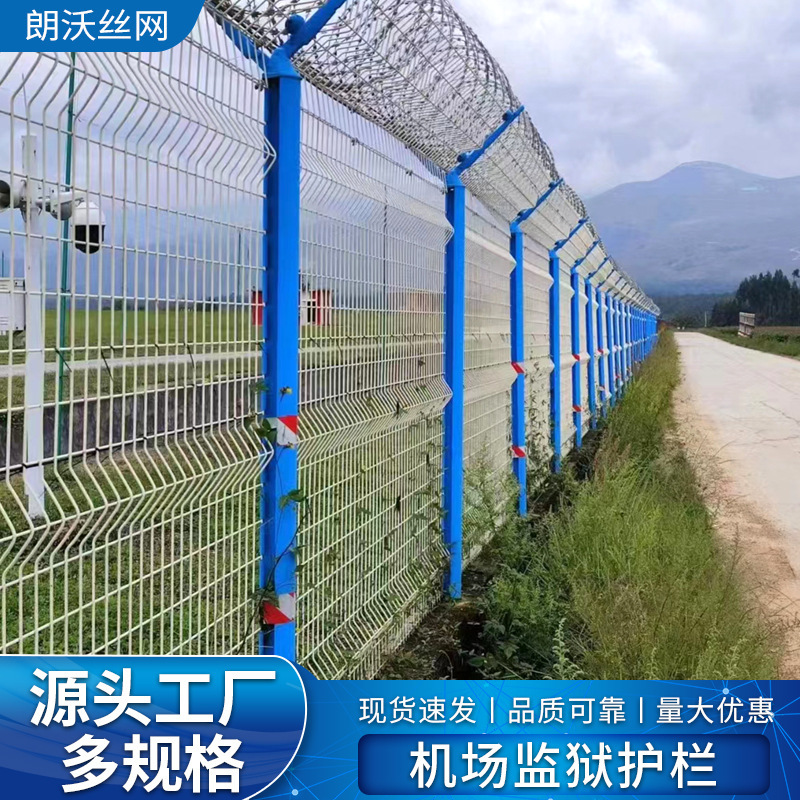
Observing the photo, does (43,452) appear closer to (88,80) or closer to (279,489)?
(88,80)

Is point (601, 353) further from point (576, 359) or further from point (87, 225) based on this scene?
point (87, 225)

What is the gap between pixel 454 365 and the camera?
4.98m

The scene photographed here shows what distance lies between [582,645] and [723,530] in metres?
3.76

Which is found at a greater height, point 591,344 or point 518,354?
point 591,344

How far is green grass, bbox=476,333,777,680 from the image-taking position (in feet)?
12.1

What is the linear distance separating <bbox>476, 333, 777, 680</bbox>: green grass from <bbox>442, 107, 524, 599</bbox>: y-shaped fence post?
0.34m

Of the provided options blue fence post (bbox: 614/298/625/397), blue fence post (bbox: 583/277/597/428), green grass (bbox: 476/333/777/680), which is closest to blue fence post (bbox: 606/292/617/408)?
blue fence post (bbox: 614/298/625/397)

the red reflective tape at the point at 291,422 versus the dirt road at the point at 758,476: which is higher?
the red reflective tape at the point at 291,422

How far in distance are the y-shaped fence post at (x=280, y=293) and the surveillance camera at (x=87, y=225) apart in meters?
0.88

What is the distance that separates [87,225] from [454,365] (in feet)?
10.3

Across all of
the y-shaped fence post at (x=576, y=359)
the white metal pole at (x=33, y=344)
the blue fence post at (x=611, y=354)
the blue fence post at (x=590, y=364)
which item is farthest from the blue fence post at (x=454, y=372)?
the blue fence post at (x=611, y=354)

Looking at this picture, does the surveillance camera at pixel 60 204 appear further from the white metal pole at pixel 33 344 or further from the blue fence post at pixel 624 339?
the blue fence post at pixel 624 339

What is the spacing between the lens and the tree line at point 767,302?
107875 millimetres

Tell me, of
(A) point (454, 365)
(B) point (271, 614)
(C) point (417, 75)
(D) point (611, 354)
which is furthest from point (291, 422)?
(D) point (611, 354)
